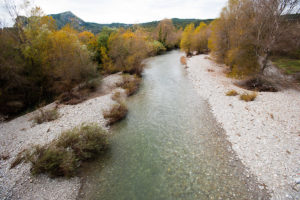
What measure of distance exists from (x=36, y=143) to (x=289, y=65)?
32.0 m

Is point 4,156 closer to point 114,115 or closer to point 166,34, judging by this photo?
point 114,115

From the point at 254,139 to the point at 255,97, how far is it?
603 cm

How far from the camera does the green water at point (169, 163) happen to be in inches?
221

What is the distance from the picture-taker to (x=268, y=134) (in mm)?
7801

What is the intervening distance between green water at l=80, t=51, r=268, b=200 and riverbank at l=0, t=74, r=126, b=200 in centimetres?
106

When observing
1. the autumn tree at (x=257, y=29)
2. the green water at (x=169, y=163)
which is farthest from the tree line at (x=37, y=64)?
the autumn tree at (x=257, y=29)

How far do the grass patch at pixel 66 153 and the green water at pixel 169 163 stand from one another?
726 mm

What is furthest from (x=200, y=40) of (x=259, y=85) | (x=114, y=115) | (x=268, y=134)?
(x=114, y=115)

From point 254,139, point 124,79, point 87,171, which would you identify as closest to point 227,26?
point 124,79

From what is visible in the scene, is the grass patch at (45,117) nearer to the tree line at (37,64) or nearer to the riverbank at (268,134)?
the tree line at (37,64)

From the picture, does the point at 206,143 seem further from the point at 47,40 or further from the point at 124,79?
the point at 47,40

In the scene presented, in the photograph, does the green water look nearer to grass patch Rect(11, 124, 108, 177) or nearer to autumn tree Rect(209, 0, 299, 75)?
grass patch Rect(11, 124, 108, 177)

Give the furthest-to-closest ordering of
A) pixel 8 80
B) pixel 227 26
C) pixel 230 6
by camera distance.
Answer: pixel 227 26
pixel 230 6
pixel 8 80

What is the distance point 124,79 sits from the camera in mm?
18906
